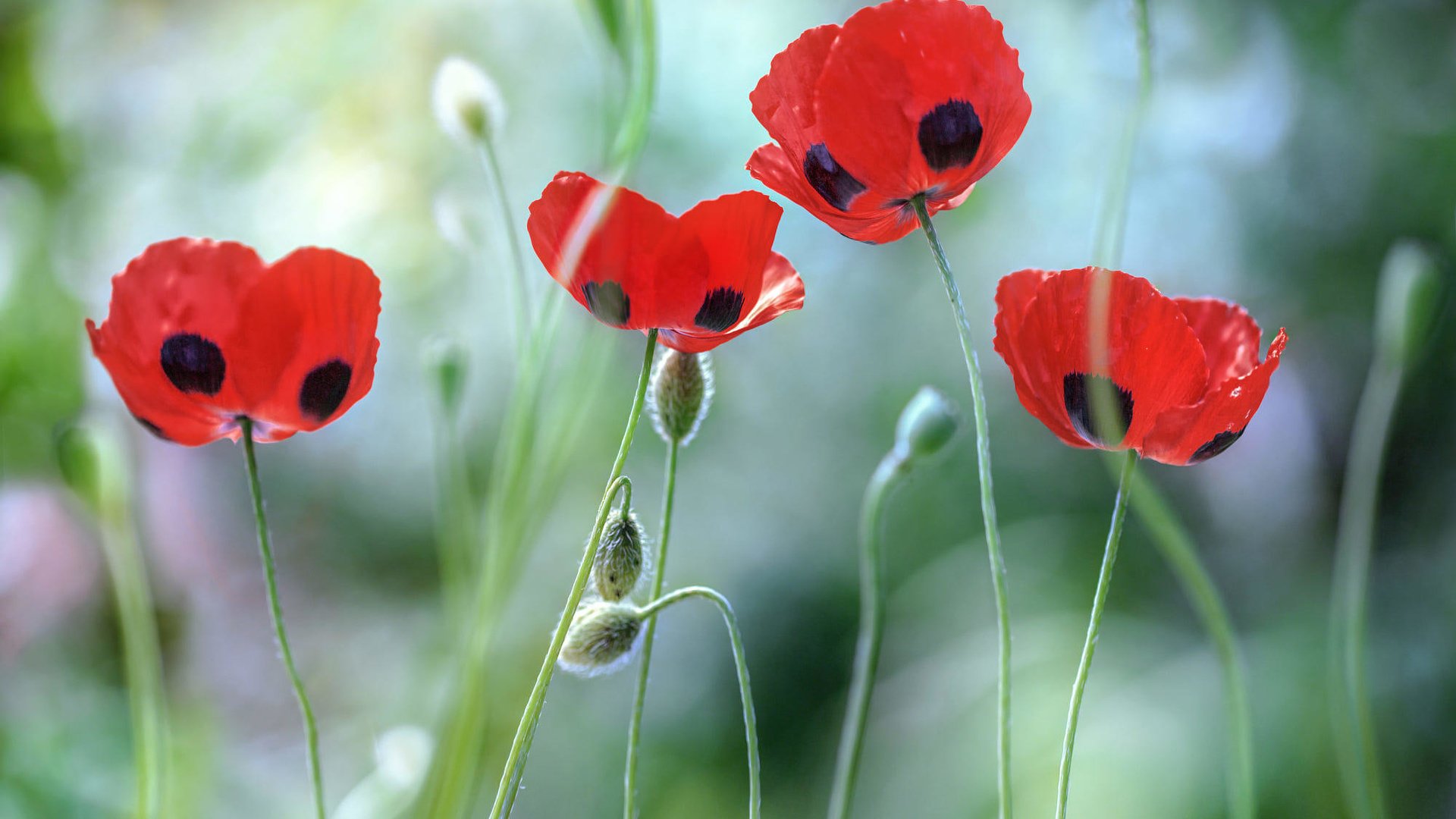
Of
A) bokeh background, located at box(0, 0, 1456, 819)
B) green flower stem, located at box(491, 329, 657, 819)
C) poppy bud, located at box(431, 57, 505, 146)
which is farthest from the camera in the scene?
bokeh background, located at box(0, 0, 1456, 819)

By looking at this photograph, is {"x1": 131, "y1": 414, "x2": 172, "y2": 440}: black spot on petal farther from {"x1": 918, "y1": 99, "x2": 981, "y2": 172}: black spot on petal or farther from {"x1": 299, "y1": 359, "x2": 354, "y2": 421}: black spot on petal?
{"x1": 918, "y1": 99, "x2": 981, "y2": 172}: black spot on petal

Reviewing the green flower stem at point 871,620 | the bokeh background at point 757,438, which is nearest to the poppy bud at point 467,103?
the green flower stem at point 871,620

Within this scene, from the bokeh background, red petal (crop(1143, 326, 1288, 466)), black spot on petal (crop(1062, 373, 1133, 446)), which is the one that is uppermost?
the bokeh background

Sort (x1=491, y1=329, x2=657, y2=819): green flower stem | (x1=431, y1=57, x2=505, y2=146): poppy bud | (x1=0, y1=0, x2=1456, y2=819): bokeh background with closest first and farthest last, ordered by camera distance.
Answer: (x1=491, y1=329, x2=657, y2=819): green flower stem, (x1=431, y1=57, x2=505, y2=146): poppy bud, (x1=0, y1=0, x2=1456, y2=819): bokeh background

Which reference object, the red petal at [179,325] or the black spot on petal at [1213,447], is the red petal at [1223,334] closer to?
the black spot on petal at [1213,447]

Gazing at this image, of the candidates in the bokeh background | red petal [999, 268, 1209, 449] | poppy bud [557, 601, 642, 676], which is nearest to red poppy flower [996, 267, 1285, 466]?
red petal [999, 268, 1209, 449]

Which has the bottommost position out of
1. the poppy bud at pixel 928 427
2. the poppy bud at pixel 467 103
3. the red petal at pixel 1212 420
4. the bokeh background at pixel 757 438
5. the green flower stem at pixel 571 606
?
the green flower stem at pixel 571 606

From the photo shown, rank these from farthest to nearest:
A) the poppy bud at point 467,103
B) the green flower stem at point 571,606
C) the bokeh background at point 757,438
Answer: the bokeh background at point 757,438 < the poppy bud at point 467,103 < the green flower stem at point 571,606

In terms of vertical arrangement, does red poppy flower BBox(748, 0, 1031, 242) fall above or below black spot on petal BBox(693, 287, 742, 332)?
above
